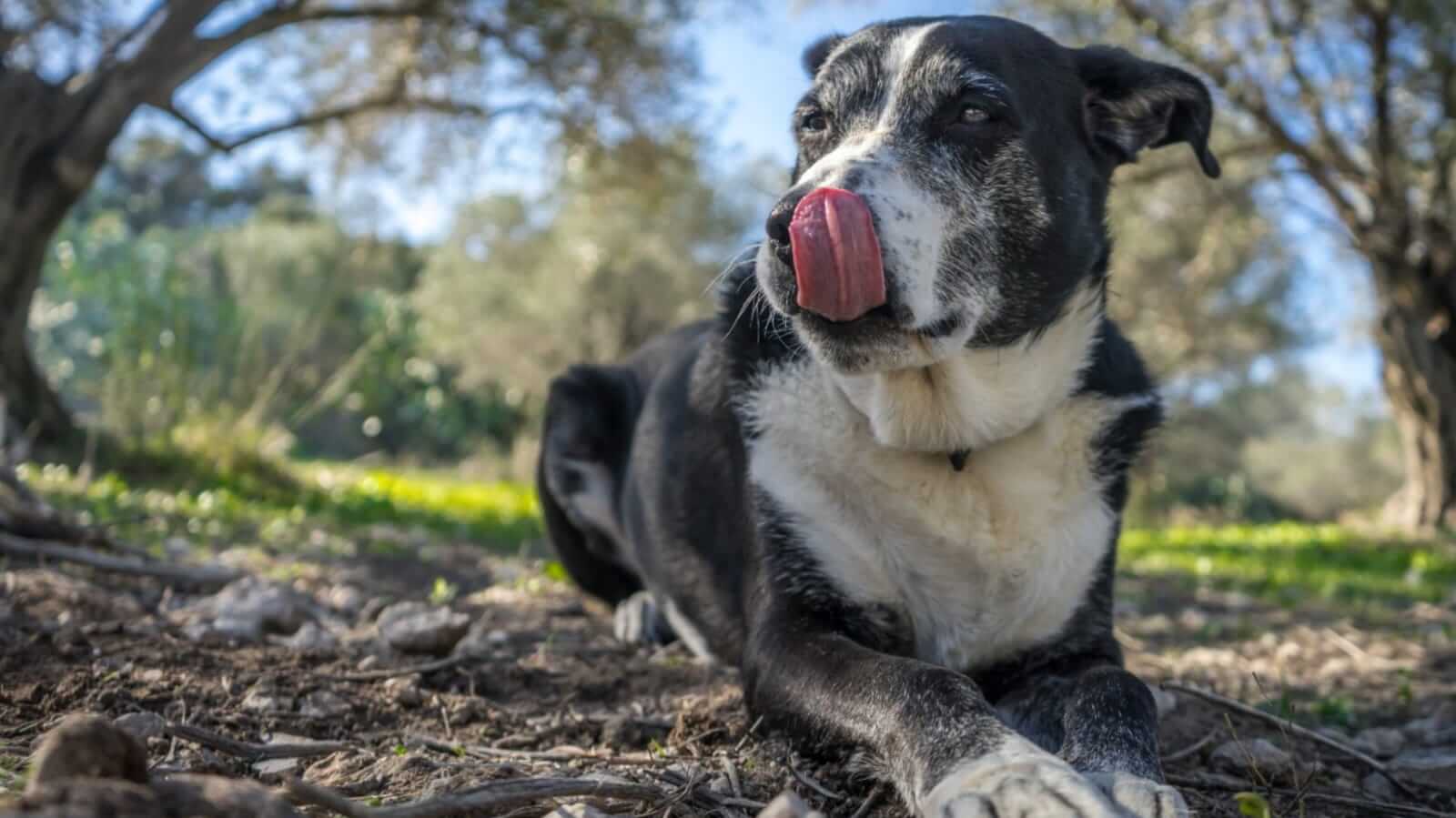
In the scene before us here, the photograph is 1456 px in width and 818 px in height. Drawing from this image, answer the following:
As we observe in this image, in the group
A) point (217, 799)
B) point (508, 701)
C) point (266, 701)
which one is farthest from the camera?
point (508, 701)

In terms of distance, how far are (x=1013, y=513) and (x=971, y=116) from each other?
90 centimetres

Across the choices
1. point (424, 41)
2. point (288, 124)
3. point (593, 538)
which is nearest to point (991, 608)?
point (593, 538)

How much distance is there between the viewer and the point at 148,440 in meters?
8.20

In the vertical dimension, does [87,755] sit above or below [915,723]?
above

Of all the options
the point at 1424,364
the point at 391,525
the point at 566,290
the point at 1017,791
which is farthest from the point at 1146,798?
the point at 566,290

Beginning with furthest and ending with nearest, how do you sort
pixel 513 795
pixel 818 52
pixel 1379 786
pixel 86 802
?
pixel 818 52, pixel 1379 786, pixel 513 795, pixel 86 802

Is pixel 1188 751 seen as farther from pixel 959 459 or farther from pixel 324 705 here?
pixel 324 705

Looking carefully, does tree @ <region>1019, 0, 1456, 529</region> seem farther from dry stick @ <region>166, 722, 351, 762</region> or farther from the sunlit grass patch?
dry stick @ <region>166, 722, 351, 762</region>

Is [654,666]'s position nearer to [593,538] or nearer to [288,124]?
[593,538]

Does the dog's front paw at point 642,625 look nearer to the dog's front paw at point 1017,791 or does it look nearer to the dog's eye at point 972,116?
the dog's eye at point 972,116

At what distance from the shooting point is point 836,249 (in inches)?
87.0

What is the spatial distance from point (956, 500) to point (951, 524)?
56mm

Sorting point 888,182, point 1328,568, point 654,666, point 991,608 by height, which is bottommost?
point 1328,568

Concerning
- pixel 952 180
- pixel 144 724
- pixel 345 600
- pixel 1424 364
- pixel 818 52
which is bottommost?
pixel 1424 364
